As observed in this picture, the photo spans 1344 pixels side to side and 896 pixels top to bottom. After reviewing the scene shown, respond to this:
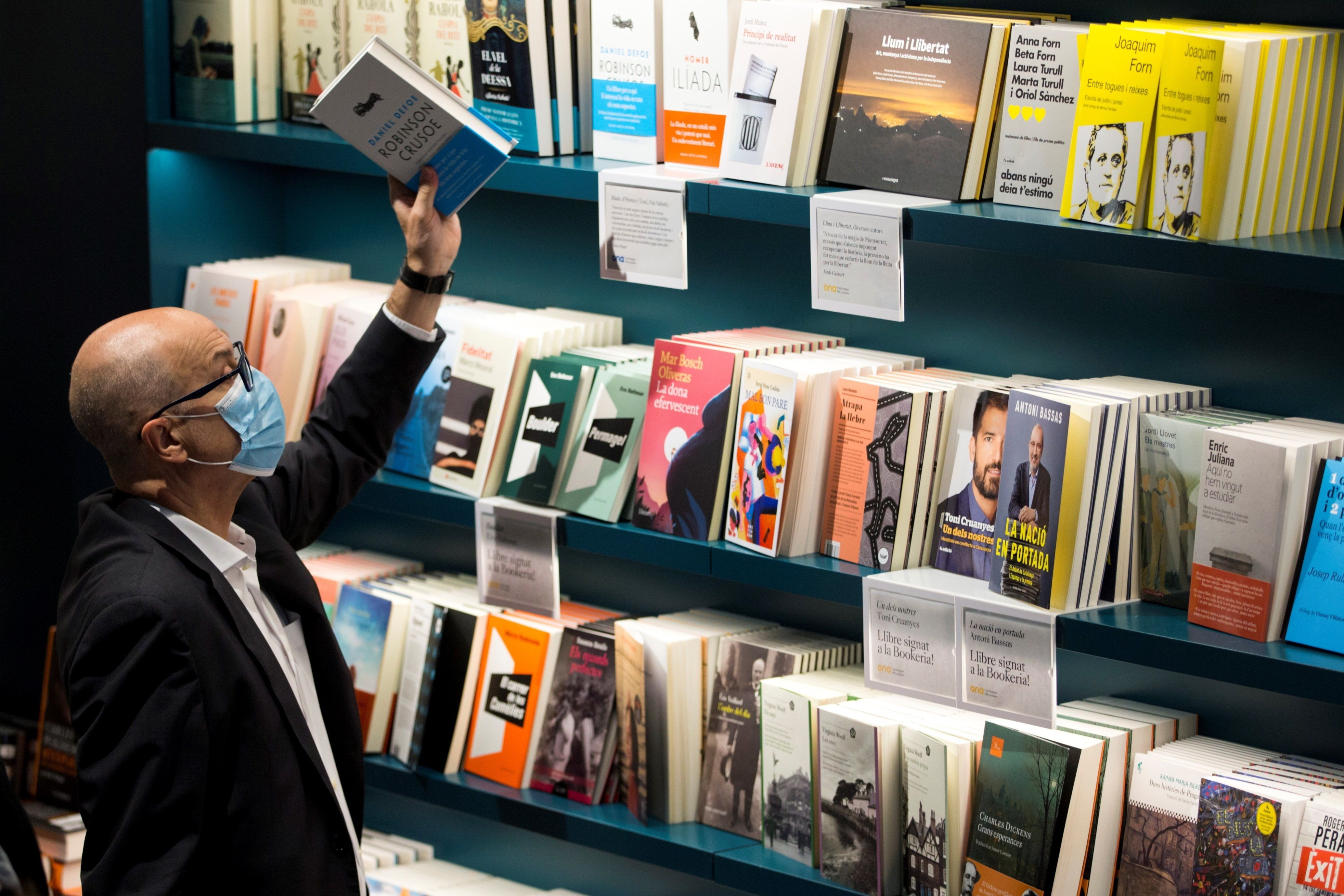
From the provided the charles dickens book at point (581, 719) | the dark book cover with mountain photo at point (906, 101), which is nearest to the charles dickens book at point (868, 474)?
the dark book cover with mountain photo at point (906, 101)

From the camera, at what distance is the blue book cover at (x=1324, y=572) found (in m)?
2.00

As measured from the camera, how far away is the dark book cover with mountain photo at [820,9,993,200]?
2299 millimetres

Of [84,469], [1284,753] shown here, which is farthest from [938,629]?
Result: [84,469]

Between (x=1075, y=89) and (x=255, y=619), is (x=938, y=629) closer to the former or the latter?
(x=1075, y=89)

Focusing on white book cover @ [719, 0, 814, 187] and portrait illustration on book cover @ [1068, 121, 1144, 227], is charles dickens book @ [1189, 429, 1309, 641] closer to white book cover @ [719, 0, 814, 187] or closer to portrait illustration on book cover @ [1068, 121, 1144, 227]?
portrait illustration on book cover @ [1068, 121, 1144, 227]

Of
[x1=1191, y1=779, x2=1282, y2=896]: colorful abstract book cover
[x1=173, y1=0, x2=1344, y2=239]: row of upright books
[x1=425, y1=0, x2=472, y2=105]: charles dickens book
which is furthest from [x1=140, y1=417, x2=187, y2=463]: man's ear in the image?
[x1=1191, y1=779, x2=1282, y2=896]: colorful abstract book cover

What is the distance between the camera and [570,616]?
2.94 m

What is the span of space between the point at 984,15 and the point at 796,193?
0.41 metres

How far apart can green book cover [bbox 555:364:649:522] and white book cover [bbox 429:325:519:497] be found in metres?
0.19

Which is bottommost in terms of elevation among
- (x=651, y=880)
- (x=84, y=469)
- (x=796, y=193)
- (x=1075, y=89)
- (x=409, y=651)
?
(x=651, y=880)

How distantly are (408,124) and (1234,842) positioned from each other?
5.39 ft

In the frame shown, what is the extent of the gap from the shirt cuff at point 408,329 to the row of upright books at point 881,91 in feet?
1.37

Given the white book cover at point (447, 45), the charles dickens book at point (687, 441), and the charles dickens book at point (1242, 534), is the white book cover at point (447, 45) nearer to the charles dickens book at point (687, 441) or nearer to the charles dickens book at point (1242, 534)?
the charles dickens book at point (687, 441)

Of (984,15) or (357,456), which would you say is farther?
(357,456)
